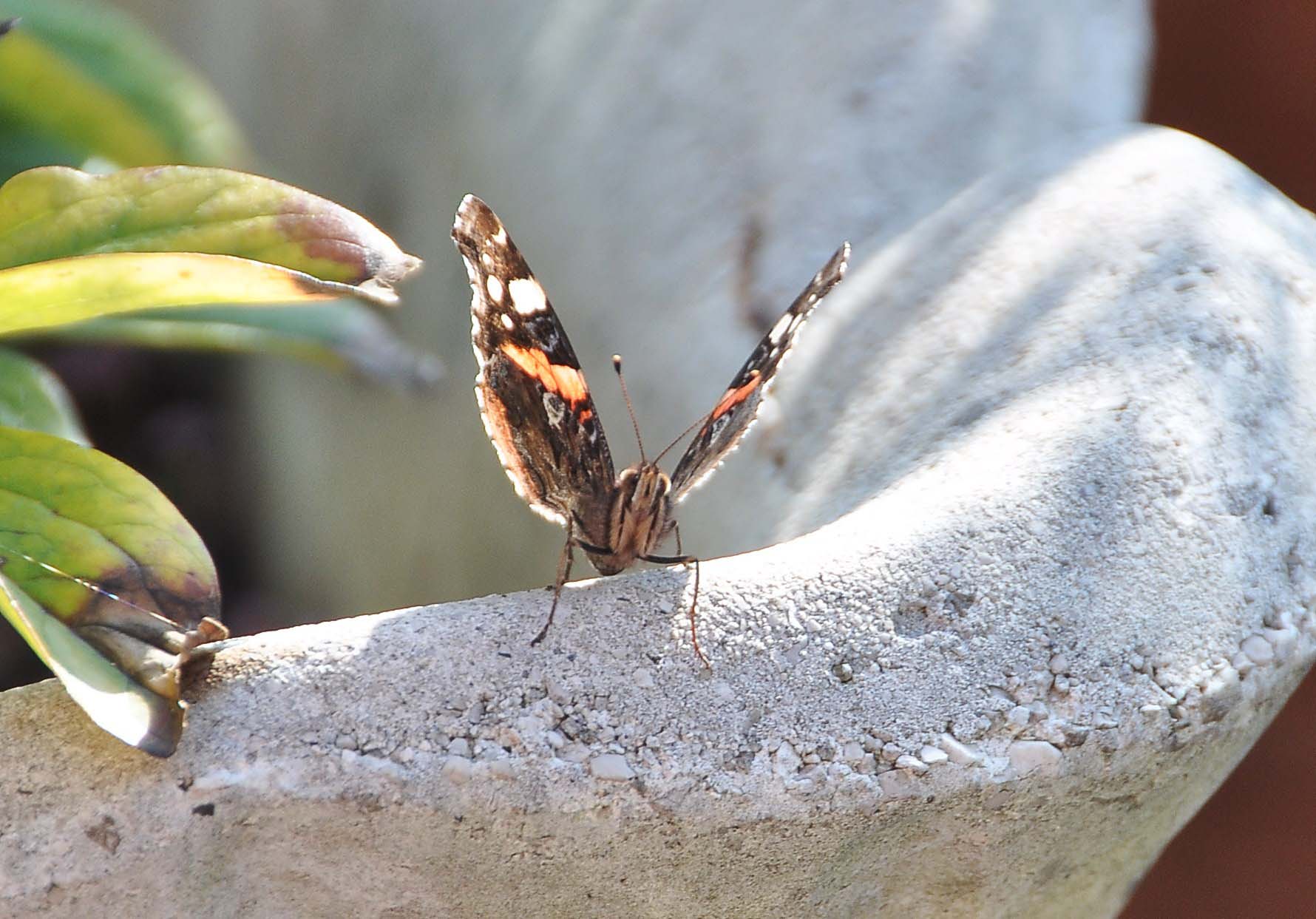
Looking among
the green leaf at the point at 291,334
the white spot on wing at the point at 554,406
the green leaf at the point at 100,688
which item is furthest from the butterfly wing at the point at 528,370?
the green leaf at the point at 291,334

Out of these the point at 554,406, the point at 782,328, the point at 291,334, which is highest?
the point at 782,328

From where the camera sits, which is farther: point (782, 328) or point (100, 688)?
point (782, 328)

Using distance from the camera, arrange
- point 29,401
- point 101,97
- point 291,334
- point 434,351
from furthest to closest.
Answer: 1. point 434,351
2. point 291,334
3. point 101,97
4. point 29,401

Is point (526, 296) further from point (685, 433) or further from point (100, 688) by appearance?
point (100, 688)

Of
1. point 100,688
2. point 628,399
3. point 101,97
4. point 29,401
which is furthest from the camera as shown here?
point 101,97

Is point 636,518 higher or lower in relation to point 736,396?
lower

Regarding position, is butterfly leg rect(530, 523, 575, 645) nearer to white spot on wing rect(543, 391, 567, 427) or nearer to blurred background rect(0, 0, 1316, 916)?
white spot on wing rect(543, 391, 567, 427)

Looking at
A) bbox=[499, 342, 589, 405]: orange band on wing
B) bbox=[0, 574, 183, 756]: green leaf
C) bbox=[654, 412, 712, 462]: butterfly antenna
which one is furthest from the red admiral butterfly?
bbox=[0, 574, 183, 756]: green leaf

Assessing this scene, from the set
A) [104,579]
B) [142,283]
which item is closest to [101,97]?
[142,283]

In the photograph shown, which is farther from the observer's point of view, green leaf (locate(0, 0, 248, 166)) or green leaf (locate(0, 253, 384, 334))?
green leaf (locate(0, 0, 248, 166))
